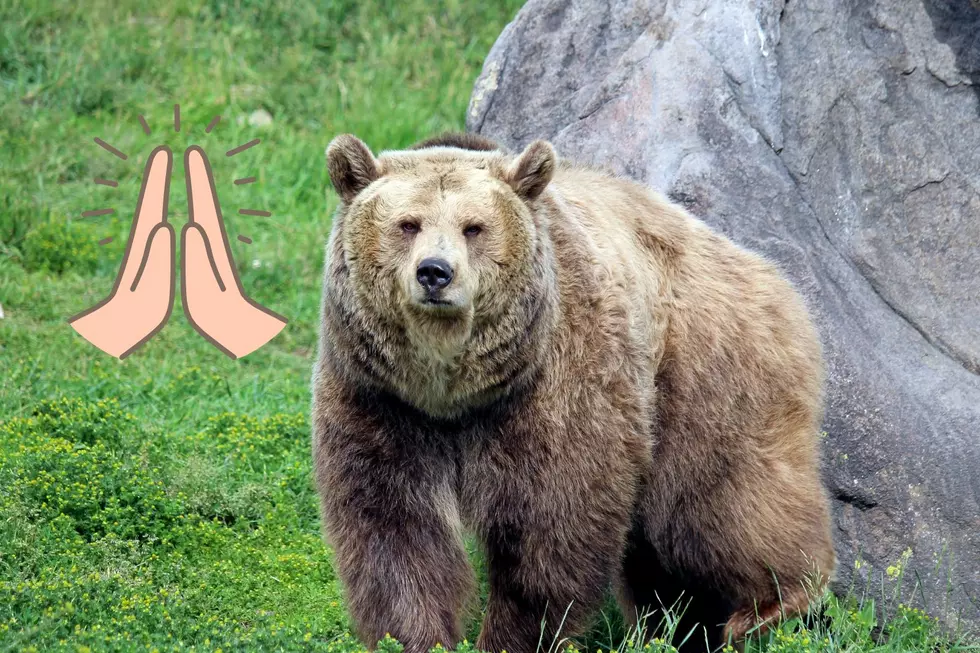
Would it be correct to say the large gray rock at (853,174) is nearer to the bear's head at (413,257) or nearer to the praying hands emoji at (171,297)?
the bear's head at (413,257)

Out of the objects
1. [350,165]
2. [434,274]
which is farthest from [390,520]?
[350,165]

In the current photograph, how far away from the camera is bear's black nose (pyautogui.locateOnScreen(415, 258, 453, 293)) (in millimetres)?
4203

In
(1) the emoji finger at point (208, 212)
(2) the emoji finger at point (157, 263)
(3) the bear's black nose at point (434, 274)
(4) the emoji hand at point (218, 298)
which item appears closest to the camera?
(3) the bear's black nose at point (434, 274)

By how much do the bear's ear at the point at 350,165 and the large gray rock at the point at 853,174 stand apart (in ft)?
6.62

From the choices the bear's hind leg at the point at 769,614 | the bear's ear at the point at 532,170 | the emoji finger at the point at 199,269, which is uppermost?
the bear's ear at the point at 532,170

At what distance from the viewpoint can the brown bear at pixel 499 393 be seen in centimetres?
454

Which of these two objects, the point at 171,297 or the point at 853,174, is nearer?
the point at 853,174

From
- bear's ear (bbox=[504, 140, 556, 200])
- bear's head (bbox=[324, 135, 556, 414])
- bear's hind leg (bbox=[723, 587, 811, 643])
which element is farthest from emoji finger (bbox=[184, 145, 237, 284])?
bear's hind leg (bbox=[723, 587, 811, 643])

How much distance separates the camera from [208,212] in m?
8.29

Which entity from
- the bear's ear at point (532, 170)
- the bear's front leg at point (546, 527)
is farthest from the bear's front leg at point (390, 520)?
the bear's ear at point (532, 170)

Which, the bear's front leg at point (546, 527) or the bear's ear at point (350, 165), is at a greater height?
the bear's ear at point (350, 165)

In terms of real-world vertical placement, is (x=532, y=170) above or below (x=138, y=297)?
above

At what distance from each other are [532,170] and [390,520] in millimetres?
1476

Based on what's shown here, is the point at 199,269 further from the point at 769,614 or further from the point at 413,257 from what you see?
the point at 769,614
